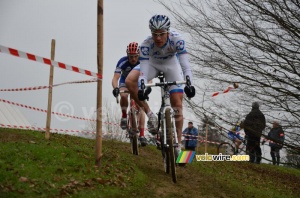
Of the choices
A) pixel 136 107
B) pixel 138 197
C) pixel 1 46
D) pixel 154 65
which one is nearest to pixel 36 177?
pixel 138 197

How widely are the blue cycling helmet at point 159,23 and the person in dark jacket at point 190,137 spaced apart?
9.05m

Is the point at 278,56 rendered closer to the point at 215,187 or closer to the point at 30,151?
the point at 215,187

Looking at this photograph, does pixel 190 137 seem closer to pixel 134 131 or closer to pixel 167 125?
pixel 134 131

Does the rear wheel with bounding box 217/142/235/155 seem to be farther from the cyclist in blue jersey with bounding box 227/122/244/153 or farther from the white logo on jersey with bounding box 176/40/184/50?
the white logo on jersey with bounding box 176/40/184/50

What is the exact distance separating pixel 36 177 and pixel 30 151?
168 cm

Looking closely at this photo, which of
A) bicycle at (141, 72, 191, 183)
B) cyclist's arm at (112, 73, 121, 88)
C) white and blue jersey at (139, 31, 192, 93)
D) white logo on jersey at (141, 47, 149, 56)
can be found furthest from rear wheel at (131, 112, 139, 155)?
white logo on jersey at (141, 47, 149, 56)

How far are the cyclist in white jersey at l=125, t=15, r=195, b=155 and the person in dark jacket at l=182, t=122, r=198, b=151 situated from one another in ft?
26.6

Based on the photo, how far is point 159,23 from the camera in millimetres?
7215

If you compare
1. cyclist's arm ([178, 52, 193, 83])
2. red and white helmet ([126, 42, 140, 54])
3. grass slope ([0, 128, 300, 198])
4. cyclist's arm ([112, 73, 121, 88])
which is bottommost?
grass slope ([0, 128, 300, 198])

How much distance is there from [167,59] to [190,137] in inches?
367

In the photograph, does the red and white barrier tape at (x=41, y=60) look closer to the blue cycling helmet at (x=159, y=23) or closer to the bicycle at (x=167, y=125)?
the bicycle at (x=167, y=125)

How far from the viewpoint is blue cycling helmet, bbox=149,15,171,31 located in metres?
7.22

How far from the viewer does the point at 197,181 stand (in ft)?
25.7

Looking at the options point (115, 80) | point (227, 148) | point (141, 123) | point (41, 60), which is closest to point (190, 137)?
point (227, 148)
